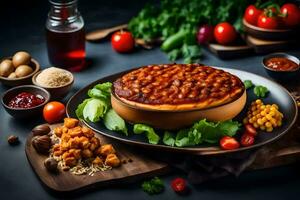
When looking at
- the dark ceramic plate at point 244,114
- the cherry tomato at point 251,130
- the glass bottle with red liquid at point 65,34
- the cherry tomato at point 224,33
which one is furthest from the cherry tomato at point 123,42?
the cherry tomato at point 251,130

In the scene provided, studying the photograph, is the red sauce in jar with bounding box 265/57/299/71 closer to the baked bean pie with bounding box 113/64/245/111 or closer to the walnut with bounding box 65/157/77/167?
the baked bean pie with bounding box 113/64/245/111

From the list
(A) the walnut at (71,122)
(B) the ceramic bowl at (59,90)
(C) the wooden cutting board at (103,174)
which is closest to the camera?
(C) the wooden cutting board at (103,174)

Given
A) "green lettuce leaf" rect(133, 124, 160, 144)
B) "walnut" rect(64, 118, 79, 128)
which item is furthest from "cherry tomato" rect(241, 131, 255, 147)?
"walnut" rect(64, 118, 79, 128)

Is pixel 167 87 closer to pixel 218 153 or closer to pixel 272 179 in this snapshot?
pixel 218 153

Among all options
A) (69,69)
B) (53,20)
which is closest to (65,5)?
(53,20)

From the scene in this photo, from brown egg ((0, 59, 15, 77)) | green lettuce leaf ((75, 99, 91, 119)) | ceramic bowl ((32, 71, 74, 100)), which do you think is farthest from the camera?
brown egg ((0, 59, 15, 77))

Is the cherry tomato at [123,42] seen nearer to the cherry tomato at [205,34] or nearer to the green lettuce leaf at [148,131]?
the cherry tomato at [205,34]
